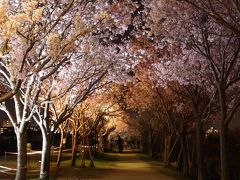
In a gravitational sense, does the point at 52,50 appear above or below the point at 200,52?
below

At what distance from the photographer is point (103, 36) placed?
16.1 m

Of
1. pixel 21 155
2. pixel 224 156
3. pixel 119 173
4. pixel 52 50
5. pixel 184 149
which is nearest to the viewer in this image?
pixel 52 50

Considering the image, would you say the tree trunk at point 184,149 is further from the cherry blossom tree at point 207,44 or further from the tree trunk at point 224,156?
the tree trunk at point 224,156

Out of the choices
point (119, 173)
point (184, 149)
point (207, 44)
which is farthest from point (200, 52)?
point (184, 149)

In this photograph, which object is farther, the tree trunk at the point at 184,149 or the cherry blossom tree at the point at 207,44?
the tree trunk at the point at 184,149

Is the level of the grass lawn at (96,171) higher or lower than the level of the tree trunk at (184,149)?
lower

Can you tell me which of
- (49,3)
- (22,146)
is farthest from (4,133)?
(49,3)

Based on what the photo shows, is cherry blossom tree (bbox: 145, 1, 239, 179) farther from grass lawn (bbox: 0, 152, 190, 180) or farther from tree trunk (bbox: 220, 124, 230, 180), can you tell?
grass lawn (bbox: 0, 152, 190, 180)

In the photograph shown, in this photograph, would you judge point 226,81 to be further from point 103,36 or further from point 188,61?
point 103,36

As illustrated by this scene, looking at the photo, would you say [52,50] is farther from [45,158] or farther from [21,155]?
[45,158]

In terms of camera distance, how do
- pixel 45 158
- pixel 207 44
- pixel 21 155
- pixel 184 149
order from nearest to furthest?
1. pixel 21 155
2. pixel 207 44
3. pixel 45 158
4. pixel 184 149

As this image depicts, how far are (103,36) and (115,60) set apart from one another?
2.44 m

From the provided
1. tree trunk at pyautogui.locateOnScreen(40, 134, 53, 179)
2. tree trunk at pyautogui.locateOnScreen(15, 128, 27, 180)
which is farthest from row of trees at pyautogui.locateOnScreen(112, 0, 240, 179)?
tree trunk at pyautogui.locateOnScreen(40, 134, 53, 179)

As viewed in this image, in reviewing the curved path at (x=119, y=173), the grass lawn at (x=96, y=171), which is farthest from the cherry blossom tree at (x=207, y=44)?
the grass lawn at (x=96, y=171)
